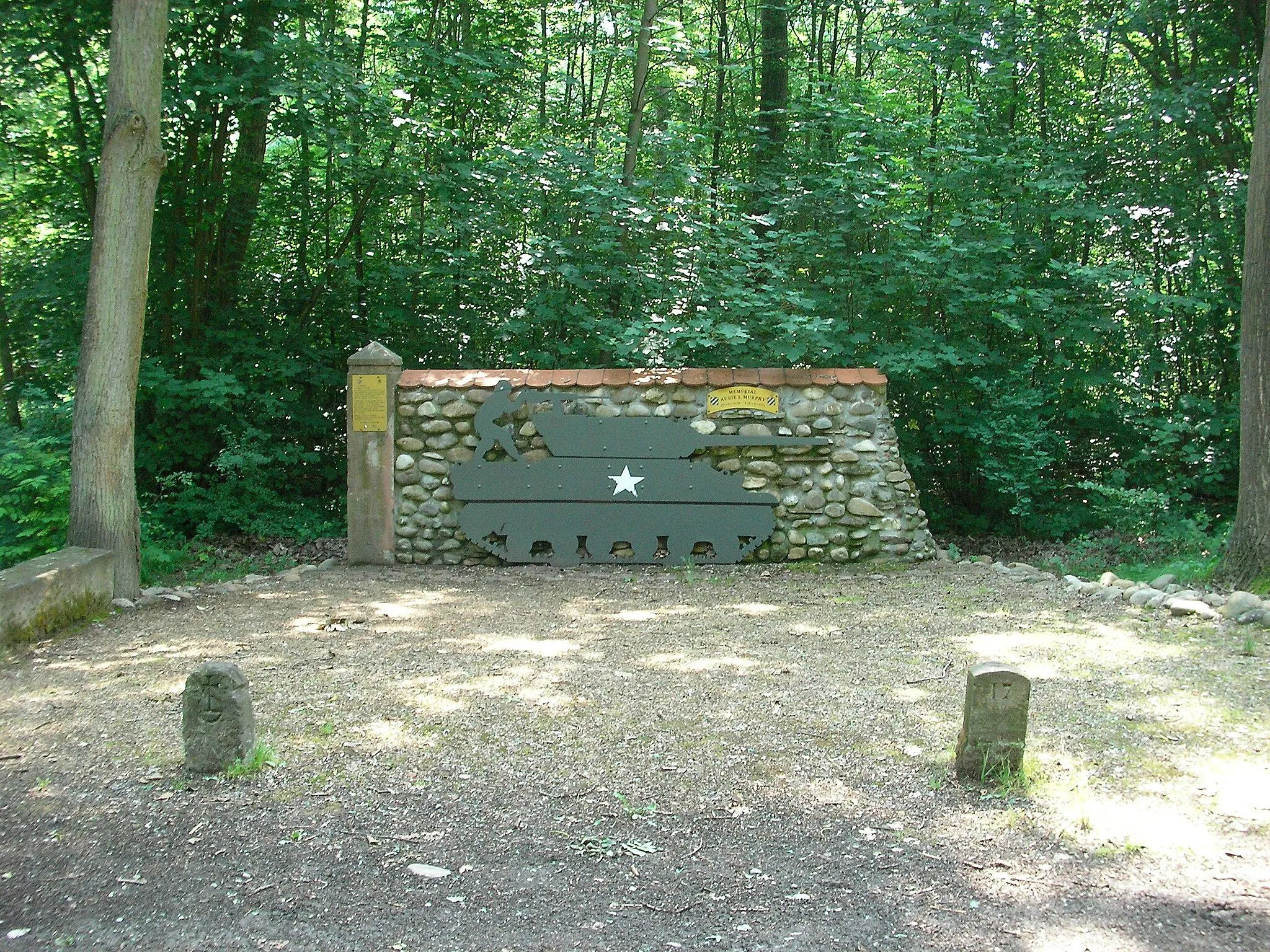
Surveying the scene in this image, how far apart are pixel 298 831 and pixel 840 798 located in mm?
1753

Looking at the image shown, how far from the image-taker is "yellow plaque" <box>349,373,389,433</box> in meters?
7.93

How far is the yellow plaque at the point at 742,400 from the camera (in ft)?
25.7

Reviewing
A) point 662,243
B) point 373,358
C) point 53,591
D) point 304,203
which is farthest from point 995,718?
point 304,203

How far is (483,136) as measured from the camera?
38.2 feet

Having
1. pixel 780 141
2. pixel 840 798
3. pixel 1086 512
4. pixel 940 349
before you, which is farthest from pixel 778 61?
pixel 840 798

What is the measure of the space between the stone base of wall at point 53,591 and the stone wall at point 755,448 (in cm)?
229

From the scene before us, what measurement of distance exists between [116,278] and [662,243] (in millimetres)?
5169

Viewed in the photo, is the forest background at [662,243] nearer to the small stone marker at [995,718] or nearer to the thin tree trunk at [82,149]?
the thin tree trunk at [82,149]

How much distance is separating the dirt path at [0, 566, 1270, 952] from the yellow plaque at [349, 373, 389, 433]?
8.29 ft

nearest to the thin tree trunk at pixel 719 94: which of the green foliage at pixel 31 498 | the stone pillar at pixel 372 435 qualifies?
the stone pillar at pixel 372 435

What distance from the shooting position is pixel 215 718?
350 centimetres

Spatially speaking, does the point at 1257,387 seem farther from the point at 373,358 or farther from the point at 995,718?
the point at 373,358

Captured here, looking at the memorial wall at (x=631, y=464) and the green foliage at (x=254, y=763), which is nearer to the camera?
the green foliage at (x=254, y=763)

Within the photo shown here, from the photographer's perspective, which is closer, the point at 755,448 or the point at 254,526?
the point at 755,448
